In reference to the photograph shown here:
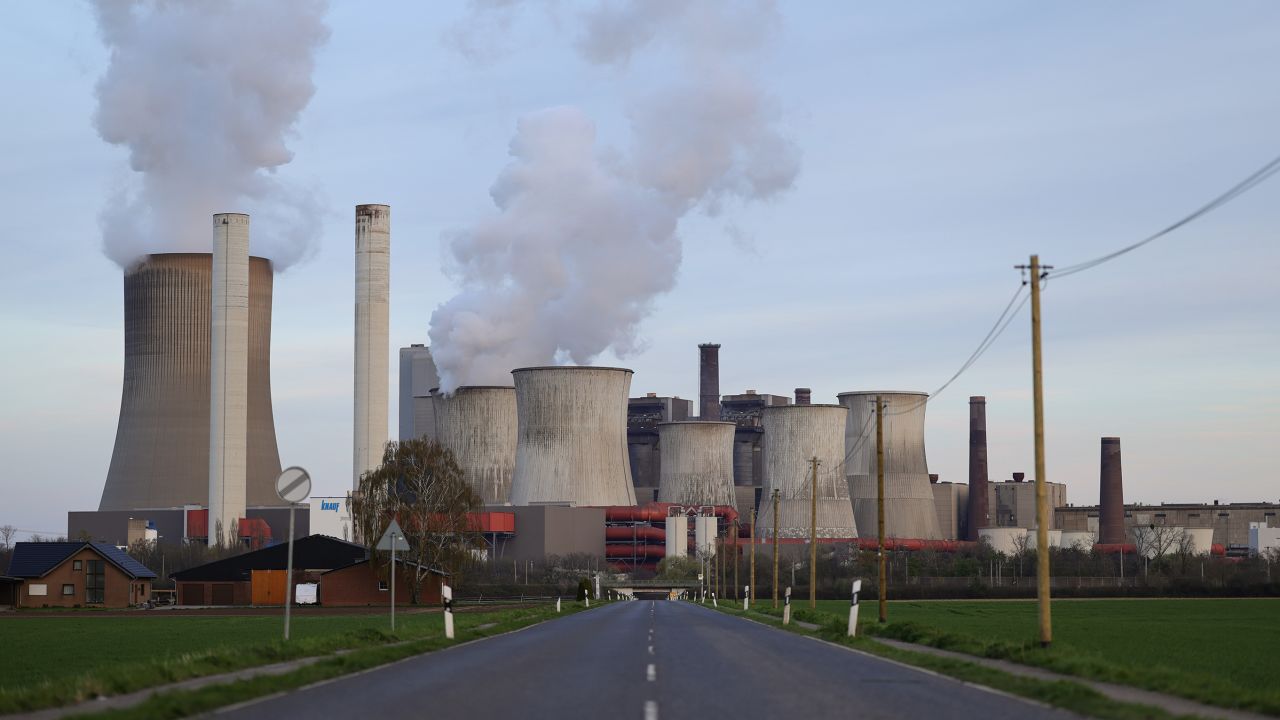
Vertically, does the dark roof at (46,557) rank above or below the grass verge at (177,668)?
below

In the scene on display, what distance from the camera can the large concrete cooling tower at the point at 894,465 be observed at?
303 ft

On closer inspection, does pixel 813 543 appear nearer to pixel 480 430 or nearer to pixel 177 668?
pixel 480 430

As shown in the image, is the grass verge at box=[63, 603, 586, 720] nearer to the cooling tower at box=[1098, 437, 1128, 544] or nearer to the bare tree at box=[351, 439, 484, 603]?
the bare tree at box=[351, 439, 484, 603]

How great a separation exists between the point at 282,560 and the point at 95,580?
857 cm

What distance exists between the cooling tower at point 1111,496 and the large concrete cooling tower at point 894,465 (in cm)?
1655

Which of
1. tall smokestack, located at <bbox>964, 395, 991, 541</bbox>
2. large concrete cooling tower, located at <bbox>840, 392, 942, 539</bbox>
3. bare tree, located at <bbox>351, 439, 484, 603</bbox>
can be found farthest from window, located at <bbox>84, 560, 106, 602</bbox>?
tall smokestack, located at <bbox>964, 395, 991, 541</bbox>

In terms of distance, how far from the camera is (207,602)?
69000 mm

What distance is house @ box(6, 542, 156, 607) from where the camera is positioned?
64125mm

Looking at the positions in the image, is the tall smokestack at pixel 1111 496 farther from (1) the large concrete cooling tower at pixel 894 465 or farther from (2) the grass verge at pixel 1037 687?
(2) the grass verge at pixel 1037 687

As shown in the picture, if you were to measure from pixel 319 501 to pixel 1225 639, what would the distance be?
81.4 metres

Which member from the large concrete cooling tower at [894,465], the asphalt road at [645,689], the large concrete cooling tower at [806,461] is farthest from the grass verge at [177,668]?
the large concrete cooling tower at [894,465]

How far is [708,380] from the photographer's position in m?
119

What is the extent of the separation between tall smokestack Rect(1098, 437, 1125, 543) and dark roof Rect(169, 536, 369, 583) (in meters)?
65.6

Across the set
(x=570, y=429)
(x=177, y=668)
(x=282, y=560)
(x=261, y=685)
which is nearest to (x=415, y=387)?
(x=570, y=429)
